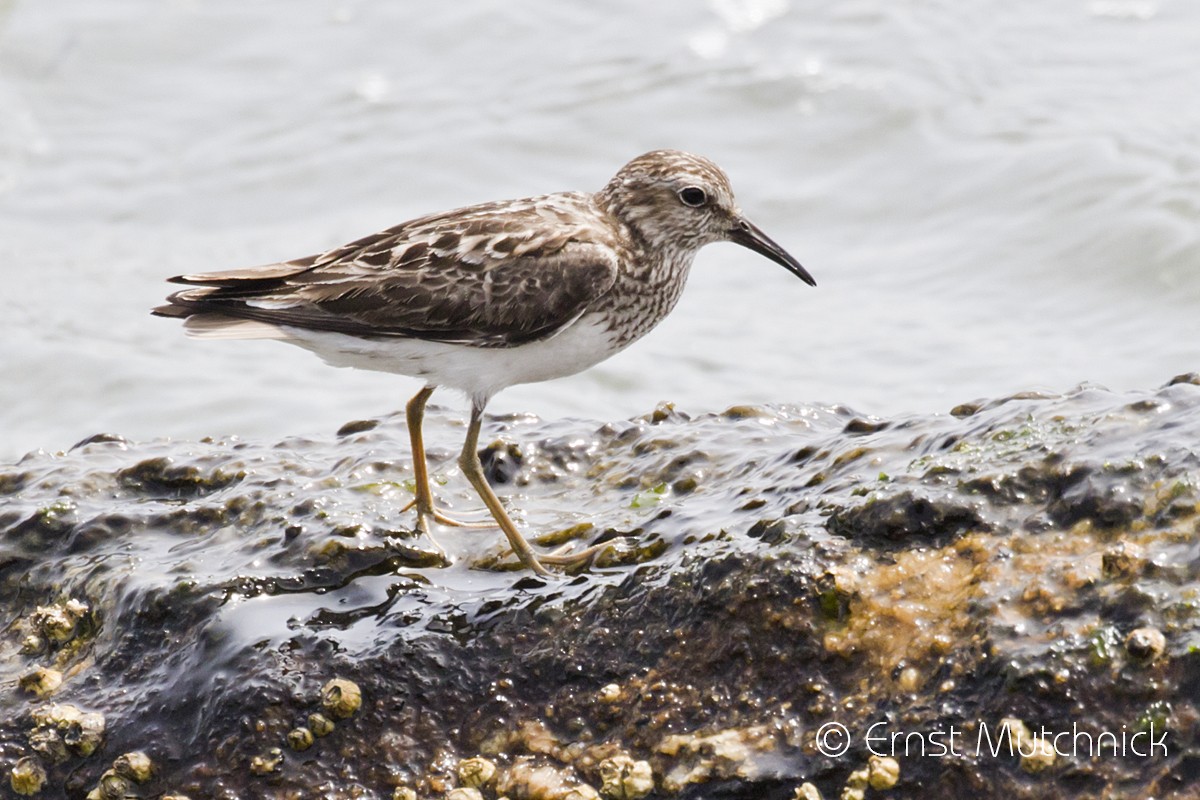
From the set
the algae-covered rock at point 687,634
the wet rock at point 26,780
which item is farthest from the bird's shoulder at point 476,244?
the wet rock at point 26,780

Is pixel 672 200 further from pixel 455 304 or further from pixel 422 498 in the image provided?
pixel 422 498

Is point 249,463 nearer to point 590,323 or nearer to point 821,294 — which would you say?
point 590,323

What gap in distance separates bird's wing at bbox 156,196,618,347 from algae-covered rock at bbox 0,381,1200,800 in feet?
2.66

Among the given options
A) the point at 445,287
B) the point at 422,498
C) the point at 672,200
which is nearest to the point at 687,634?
the point at 422,498

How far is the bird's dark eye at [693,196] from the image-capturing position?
256 inches

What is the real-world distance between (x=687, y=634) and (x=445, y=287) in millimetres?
2074

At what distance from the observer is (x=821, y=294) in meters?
11.5

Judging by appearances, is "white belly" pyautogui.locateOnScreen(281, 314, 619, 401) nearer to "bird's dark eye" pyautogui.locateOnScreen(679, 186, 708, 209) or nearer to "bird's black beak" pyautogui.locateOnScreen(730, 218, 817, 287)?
"bird's dark eye" pyautogui.locateOnScreen(679, 186, 708, 209)

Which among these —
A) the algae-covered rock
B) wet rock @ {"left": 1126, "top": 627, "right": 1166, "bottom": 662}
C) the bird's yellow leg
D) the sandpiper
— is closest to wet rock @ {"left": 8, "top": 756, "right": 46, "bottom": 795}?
the algae-covered rock

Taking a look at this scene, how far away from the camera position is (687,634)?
14.9ft

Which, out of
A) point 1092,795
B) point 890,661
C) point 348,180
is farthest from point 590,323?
point 348,180

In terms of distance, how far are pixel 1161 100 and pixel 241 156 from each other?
841 centimetres

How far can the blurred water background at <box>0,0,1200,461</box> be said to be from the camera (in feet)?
34.9

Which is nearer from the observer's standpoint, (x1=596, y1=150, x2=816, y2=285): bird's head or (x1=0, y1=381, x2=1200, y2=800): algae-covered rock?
(x1=0, y1=381, x2=1200, y2=800): algae-covered rock
